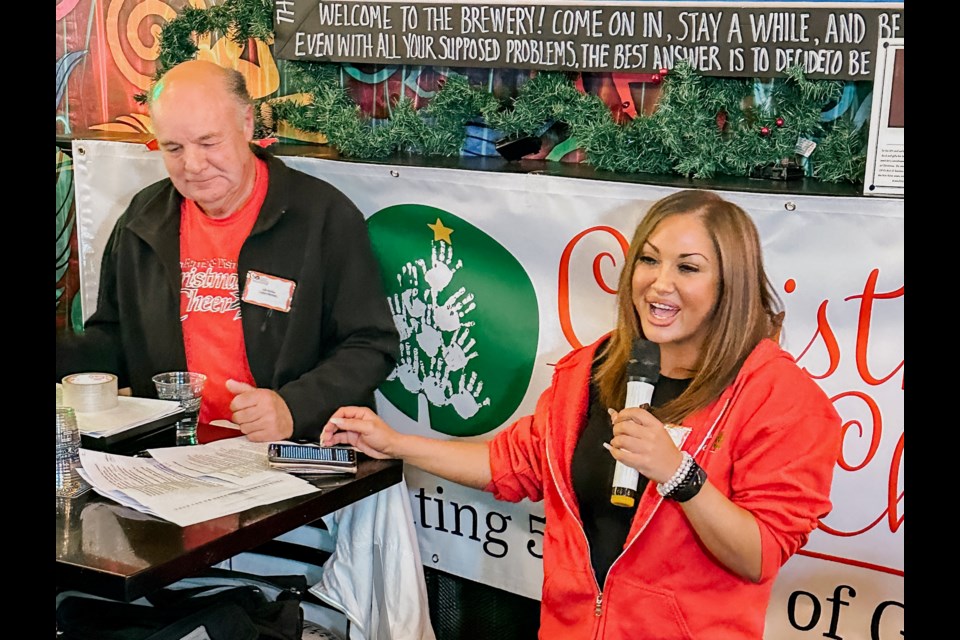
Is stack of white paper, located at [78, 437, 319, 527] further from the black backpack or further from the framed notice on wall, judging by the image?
the framed notice on wall

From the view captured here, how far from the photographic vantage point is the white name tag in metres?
2.79

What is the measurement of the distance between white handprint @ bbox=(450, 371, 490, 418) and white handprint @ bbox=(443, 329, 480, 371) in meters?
0.03

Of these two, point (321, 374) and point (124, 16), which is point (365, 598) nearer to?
point (321, 374)

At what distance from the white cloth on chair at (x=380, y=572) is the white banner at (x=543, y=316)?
196 mm

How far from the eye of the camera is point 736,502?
2.12 m

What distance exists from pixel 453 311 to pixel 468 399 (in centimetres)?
24

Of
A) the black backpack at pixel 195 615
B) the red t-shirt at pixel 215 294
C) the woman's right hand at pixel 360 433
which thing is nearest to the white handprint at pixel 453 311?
the woman's right hand at pixel 360 433

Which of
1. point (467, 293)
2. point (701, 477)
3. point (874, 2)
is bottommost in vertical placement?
point (701, 477)

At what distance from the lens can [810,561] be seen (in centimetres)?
239

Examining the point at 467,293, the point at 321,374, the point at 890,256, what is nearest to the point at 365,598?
the point at 321,374

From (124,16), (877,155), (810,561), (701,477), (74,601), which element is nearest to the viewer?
(701,477)

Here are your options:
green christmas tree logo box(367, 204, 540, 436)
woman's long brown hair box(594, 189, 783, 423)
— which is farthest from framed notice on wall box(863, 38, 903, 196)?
green christmas tree logo box(367, 204, 540, 436)

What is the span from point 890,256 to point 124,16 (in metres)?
2.45

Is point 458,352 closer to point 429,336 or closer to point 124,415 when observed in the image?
point 429,336
